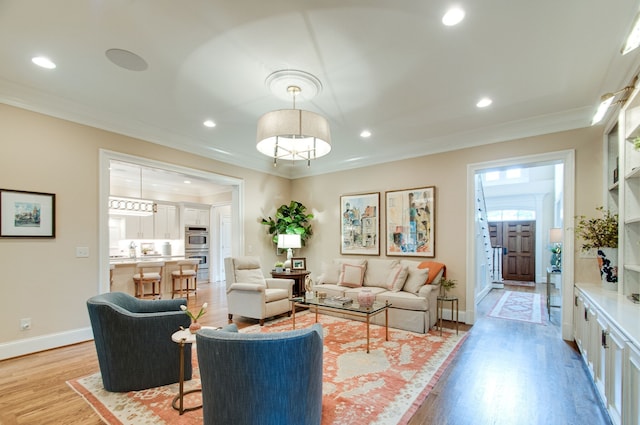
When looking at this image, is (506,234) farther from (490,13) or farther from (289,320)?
(490,13)

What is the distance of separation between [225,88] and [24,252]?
9.76 ft

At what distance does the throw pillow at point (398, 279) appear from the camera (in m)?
4.67

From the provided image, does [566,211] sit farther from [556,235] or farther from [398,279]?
[398,279]

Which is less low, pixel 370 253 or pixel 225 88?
pixel 225 88

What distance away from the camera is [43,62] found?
2.79 metres

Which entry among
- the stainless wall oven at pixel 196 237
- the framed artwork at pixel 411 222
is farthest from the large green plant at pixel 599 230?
the stainless wall oven at pixel 196 237

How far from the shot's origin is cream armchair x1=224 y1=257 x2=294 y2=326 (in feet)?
14.6

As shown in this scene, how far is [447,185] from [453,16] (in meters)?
3.16

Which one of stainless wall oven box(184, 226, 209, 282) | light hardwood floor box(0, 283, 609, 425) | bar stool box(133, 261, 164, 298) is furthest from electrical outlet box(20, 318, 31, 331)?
stainless wall oven box(184, 226, 209, 282)

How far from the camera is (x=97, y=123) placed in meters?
3.93

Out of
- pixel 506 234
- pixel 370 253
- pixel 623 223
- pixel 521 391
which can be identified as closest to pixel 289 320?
pixel 370 253

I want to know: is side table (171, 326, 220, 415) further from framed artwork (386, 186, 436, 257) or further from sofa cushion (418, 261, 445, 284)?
framed artwork (386, 186, 436, 257)

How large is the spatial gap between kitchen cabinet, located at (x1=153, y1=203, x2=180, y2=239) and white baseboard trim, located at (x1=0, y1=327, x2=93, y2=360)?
536cm

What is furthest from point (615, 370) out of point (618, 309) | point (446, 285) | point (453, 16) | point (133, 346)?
point (133, 346)
